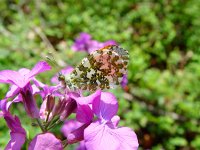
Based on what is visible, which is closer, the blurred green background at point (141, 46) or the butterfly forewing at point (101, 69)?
the butterfly forewing at point (101, 69)

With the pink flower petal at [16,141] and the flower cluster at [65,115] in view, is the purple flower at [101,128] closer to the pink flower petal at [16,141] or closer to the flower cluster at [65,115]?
the flower cluster at [65,115]

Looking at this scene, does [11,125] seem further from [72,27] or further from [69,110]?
[72,27]

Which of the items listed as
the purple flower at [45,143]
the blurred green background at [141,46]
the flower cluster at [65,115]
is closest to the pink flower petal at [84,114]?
the flower cluster at [65,115]

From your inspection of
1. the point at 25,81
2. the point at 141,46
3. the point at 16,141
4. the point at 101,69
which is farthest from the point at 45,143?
the point at 141,46

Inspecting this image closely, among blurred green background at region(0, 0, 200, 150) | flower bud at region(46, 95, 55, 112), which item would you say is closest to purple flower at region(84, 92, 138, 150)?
flower bud at region(46, 95, 55, 112)

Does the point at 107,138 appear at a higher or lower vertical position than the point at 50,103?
lower

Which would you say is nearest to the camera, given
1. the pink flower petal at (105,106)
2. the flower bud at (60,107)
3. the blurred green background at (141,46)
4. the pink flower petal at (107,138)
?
the pink flower petal at (107,138)

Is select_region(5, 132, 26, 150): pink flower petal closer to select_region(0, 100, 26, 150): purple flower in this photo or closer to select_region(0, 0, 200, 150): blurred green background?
select_region(0, 100, 26, 150): purple flower

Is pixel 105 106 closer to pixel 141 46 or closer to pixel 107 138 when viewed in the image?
pixel 107 138
